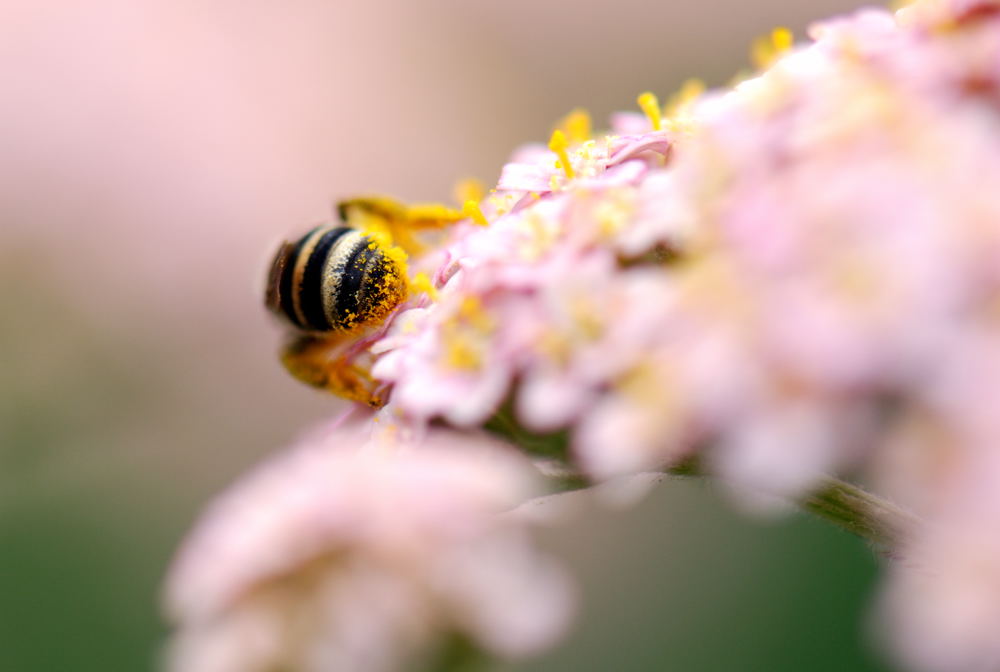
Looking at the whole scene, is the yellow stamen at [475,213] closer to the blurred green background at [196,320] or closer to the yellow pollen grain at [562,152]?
the yellow pollen grain at [562,152]

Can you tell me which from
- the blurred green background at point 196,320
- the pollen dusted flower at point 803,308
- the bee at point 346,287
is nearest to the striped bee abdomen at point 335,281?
the bee at point 346,287

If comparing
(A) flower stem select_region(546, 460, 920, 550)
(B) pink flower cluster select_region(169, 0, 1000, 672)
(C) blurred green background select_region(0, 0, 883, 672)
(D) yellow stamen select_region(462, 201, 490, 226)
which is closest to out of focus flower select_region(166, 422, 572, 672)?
(B) pink flower cluster select_region(169, 0, 1000, 672)

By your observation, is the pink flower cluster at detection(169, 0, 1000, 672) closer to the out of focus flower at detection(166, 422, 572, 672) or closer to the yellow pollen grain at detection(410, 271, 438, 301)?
the out of focus flower at detection(166, 422, 572, 672)

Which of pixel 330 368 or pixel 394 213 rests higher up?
pixel 394 213

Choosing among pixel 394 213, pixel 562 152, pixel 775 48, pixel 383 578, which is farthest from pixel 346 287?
pixel 383 578

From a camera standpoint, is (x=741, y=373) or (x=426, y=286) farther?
(x=426, y=286)

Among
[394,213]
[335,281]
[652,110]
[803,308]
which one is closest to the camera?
[803,308]

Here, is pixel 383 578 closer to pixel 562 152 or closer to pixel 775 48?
pixel 562 152

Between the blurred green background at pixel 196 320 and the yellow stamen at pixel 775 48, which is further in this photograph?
the blurred green background at pixel 196 320

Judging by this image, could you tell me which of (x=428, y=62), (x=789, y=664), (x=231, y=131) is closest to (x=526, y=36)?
(x=428, y=62)
